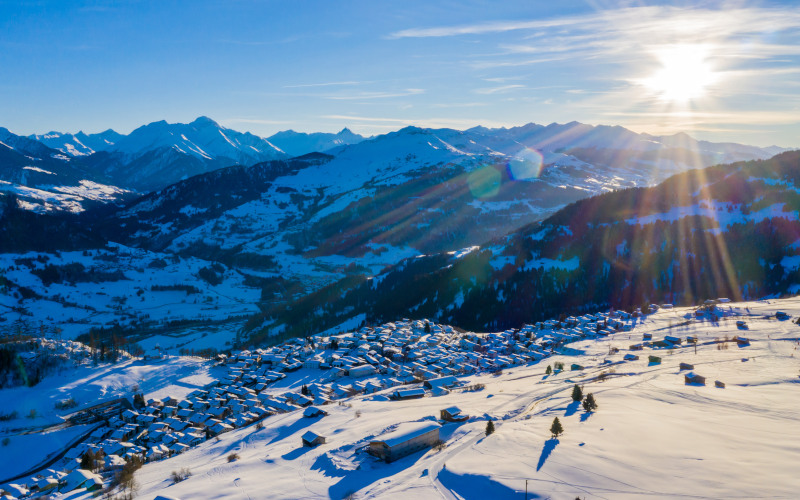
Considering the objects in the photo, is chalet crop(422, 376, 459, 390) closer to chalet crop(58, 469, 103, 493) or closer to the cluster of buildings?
the cluster of buildings

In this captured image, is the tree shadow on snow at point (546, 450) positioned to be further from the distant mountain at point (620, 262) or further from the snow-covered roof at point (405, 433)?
the distant mountain at point (620, 262)

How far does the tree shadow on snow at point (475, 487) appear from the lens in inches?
1073

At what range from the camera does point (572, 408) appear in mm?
42062

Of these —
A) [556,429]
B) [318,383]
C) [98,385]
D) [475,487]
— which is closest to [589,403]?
[556,429]

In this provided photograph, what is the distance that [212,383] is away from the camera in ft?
271

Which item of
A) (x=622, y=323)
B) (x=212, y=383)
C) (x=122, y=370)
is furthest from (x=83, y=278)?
(x=622, y=323)

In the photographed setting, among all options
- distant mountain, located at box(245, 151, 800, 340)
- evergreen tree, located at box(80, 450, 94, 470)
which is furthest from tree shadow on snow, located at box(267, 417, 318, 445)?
distant mountain, located at box(245, 151, 800, 340)

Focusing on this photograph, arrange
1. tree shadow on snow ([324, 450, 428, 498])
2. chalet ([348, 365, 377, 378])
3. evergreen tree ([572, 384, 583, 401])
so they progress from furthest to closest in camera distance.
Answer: chalet ([348, 365, 377, 378]) → evergreen tree ([572, 384, 583, 401]) → tree shadow on snow ([324, 450, 428, 498])

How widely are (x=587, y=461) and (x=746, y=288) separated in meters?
113

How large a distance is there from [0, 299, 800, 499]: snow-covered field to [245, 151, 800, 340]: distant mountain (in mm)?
A: 64320

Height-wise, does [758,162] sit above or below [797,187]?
above

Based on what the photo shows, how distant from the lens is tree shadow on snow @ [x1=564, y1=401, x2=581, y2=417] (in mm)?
40588

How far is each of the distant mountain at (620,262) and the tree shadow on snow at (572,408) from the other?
84227mm

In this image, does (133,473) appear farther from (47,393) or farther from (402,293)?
(402,293)
